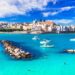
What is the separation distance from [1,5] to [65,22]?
1.82 meters

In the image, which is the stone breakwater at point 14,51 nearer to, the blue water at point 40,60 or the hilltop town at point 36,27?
the blue water at point 40,60

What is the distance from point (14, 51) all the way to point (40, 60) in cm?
90

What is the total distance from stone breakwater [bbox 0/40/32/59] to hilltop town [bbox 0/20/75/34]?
0.45 metres

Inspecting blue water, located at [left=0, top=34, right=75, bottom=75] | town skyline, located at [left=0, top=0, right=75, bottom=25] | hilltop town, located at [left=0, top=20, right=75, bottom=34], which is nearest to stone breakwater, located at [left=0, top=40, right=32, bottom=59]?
blue water, located at [left=0, top=34, right=75, bottom=75]

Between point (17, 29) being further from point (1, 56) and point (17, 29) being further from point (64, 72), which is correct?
point (64, 72)

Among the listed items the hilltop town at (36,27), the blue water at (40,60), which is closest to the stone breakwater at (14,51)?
the blue water at (40,60)

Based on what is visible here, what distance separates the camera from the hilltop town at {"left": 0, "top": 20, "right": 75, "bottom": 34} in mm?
7633

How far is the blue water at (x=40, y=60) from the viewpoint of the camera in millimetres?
6457

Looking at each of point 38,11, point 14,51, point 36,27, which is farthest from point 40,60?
point 38,11

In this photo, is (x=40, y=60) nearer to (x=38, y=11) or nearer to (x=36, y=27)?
(x=36, y=27)

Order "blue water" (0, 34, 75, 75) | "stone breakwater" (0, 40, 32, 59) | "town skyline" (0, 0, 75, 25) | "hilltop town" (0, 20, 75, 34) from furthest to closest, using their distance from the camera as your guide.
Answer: "hilltop town" (0, 20, 75, 34) < "town skyline" (0, 0, 75, 25) < "stone breakwater" (0, 40, 32, 59) < "blue water" (0, 34, 75, 75)

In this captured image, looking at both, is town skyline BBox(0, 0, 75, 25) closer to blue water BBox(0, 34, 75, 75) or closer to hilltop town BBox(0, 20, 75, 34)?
hilltop town BBox(0, 20, 75, 34)

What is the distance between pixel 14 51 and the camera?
760cm

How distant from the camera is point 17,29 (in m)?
7.78
